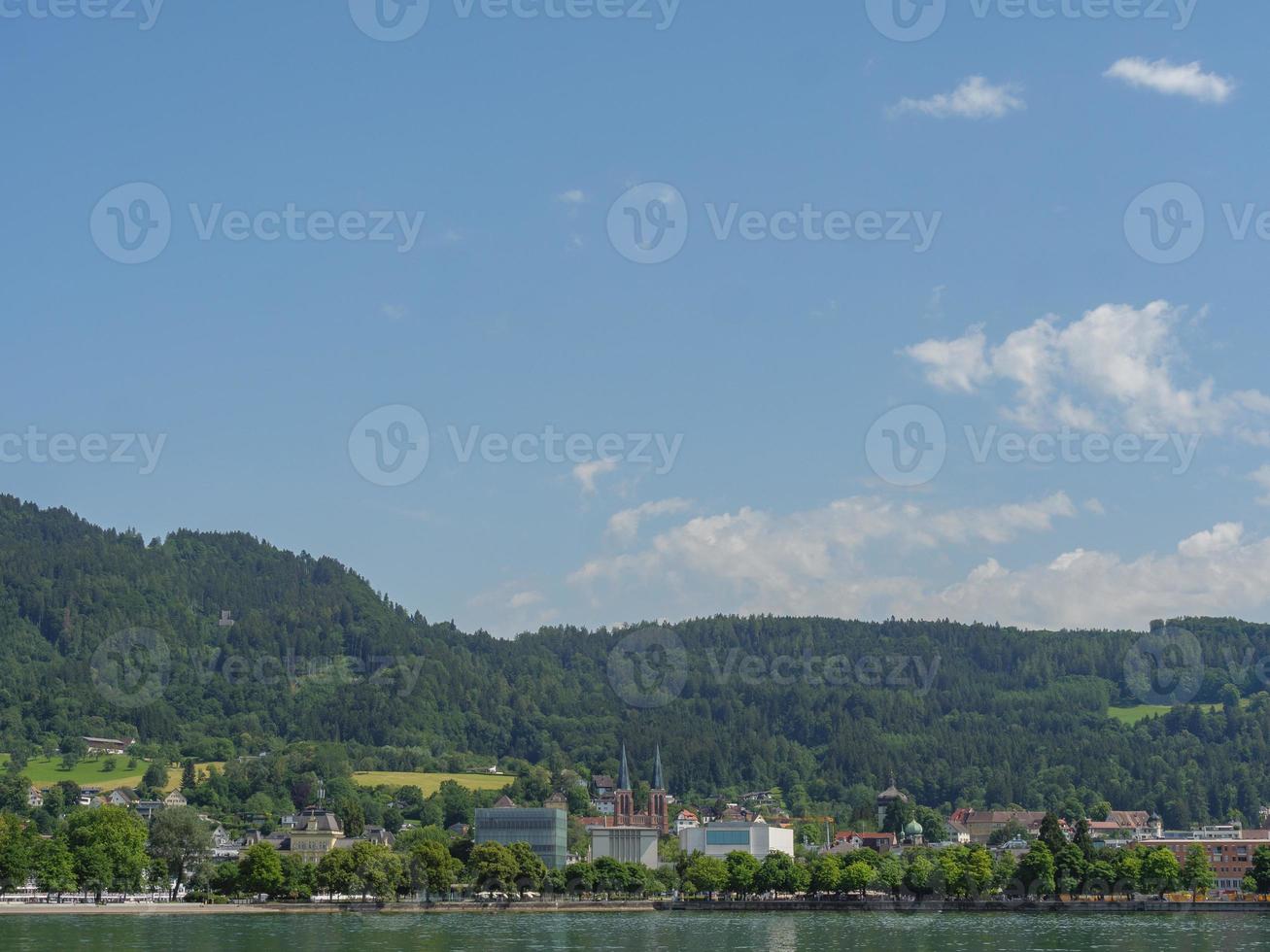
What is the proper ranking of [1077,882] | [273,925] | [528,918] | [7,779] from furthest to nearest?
[7,779], [1077,882], [528,918], [273,925]

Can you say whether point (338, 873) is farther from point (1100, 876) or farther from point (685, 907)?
point (1100, 876)

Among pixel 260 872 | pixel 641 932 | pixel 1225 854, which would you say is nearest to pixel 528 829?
pixel 260 872

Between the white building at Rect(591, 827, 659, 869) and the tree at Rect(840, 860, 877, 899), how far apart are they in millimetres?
45171

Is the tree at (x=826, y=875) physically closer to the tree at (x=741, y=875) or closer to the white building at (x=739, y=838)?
the tree at (x=741, y=875)

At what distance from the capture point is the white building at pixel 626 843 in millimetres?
178250

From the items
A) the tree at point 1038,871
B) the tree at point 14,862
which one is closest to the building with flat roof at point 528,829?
the tree at point 1038,871

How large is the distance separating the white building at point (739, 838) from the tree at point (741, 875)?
3456cm

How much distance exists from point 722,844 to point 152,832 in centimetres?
6825

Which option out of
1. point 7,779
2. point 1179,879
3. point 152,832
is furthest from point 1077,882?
point 7,779

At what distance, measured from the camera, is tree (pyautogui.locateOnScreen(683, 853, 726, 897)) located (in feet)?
453

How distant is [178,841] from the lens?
431 ft

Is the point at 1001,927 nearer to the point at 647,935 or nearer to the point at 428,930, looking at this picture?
the point at 647,935

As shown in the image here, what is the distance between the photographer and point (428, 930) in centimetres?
9331

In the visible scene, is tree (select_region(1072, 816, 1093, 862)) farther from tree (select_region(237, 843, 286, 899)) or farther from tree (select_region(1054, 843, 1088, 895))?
tree (select_region(237, 843, 286, 899))
